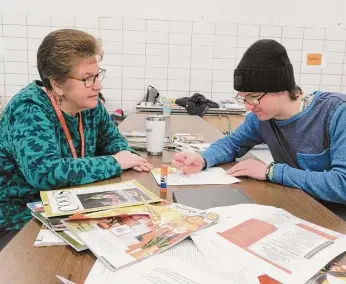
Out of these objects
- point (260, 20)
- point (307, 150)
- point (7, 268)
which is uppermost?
point (260, 20)

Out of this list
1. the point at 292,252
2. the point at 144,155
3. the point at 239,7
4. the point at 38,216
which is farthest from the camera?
the point at 239,7

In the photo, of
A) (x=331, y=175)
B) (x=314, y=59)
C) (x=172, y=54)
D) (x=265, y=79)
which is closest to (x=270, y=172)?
(x=331, y=175)

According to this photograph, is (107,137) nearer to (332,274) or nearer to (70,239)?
(70,239)

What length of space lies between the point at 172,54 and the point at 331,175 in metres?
2.90

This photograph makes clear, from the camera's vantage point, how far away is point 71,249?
80 cm

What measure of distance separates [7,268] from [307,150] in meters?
1.06

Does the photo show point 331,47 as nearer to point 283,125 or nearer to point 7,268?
point 283,125

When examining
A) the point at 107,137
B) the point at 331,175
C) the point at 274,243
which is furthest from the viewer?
the point at 107,137

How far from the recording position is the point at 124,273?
704mm

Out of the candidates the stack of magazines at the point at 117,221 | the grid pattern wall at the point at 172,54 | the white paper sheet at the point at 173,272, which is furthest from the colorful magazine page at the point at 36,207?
the grid pattern wall at the point at 172,54

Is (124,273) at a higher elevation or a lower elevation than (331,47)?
lower

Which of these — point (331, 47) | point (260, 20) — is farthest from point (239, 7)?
point (331, 47)

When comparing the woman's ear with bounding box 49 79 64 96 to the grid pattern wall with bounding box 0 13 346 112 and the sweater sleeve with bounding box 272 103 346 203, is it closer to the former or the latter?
the sweater sleeve with bounding box 272 103 346 203

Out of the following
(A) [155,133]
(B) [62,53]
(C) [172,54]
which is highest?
(C) [172,54]
